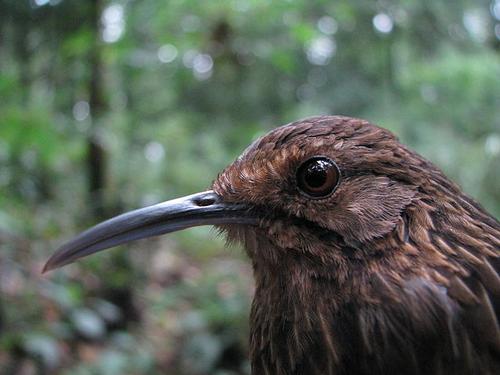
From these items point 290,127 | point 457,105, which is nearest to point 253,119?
point 457,105

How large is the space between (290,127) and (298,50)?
3.40 meters

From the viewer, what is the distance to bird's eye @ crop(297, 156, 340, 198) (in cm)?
123

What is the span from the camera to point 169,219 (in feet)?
4.49

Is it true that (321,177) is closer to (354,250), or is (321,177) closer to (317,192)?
(317,192)

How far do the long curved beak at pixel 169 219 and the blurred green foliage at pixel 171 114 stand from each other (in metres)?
1.89

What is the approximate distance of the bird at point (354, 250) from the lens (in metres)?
1.09

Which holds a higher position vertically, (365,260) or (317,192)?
(317,192)

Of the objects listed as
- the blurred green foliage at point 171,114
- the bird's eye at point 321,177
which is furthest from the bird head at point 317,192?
the blurred green foliage at point 171,114

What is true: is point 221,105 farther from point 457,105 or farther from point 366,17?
point 457,105

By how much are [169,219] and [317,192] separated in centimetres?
40

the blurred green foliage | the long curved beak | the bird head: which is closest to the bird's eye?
the bird head

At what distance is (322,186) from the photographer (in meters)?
1.23

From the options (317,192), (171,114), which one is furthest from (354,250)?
(171,114)

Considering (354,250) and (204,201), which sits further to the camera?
(204,201)
